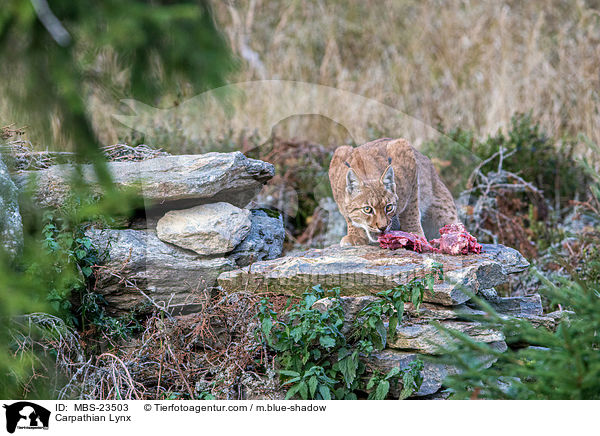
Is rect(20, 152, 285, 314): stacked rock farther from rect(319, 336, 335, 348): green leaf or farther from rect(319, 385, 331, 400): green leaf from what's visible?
rect(319, 385, 331, 400): green leaf

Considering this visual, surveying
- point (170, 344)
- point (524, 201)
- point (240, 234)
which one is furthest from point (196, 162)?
point (524, 201)

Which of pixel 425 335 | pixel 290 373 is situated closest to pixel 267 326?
pixel 290 373

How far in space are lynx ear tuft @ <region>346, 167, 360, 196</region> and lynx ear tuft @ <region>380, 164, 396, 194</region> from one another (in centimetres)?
17

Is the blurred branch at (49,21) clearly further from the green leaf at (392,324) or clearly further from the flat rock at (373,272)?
the flat rock at (373,272)

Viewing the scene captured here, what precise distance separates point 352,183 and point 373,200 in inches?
7.9

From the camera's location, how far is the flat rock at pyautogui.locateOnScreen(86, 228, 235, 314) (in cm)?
393

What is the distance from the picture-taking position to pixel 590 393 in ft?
7.06

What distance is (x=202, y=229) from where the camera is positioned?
158 inches

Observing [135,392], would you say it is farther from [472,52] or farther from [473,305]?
[472,52]

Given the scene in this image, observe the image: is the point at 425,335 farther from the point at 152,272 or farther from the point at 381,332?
the point at 152,272

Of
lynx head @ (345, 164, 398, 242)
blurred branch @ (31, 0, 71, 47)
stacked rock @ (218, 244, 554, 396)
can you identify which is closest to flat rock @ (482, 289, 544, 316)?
stacked rock @ (218, 244, 554, 396)

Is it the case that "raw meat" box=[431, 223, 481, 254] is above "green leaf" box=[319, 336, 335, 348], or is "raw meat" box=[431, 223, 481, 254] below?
above

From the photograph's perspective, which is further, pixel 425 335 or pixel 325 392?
pixel 425 335

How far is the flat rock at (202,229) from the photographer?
4.02 m
